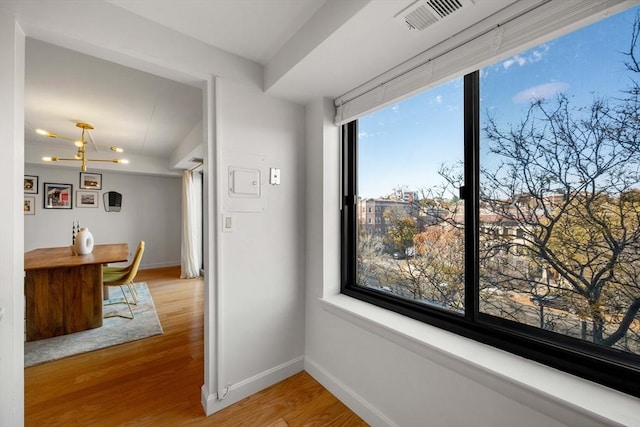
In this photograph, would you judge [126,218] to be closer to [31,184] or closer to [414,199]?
[31,184]

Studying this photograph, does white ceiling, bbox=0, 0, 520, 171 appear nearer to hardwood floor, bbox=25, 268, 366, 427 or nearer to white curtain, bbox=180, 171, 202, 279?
hardwood floor, bbox=25, 268, 366, 427

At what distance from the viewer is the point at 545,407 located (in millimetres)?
943

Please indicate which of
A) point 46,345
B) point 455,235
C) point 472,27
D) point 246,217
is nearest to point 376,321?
point 455,235

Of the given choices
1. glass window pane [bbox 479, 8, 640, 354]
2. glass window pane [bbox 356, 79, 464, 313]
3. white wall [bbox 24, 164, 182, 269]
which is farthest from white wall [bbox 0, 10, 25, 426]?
white wall [bbox 24, 164, 182, 269]

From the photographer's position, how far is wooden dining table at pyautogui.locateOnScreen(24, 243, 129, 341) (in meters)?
2.64

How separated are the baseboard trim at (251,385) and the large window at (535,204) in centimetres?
95

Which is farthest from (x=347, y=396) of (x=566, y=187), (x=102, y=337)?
(x=102, y=337)

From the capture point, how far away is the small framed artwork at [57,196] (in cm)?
471

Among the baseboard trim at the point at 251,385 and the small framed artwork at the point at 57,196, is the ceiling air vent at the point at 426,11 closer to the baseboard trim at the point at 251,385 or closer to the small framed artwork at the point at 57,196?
the baseboard trim at the point at 251,385

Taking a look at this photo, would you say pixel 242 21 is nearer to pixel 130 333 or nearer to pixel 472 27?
pixel 472 27

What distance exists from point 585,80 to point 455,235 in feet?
2.70

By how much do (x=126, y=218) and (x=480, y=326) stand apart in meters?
6.46

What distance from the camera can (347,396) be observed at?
174 centimetres

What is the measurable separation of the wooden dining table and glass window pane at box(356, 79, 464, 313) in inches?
117
